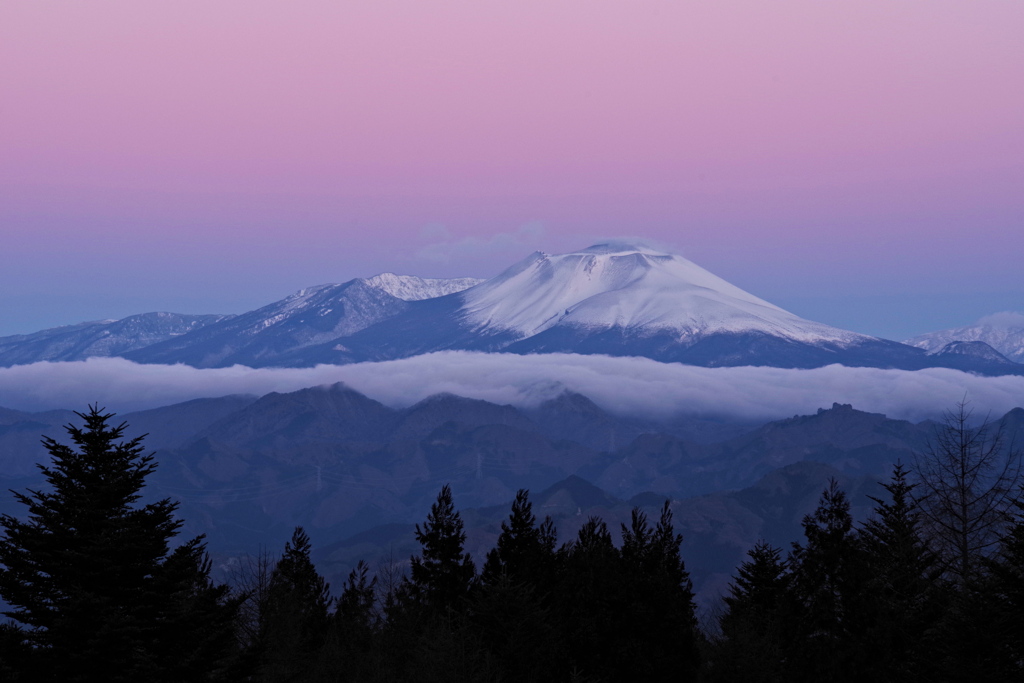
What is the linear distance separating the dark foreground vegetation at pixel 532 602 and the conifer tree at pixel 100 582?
56 mm

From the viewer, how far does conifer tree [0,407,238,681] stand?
27.4m

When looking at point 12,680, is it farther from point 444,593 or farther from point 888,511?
point 888,511

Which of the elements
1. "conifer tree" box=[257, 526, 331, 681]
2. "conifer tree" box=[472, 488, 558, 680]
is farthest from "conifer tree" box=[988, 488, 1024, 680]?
"conifer tree" box=[257, 526, 331, 681]

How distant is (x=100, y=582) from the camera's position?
95.2 ft

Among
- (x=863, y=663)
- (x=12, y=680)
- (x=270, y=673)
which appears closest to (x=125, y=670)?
(x=12, y=680)

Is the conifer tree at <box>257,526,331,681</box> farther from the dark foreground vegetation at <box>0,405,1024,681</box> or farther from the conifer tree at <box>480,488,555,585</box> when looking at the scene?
the conifer tree at <box>480,488,555,585</box>

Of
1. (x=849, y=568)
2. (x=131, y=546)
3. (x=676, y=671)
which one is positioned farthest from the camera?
(x=849, y=568)

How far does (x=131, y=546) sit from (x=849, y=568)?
37991 mm

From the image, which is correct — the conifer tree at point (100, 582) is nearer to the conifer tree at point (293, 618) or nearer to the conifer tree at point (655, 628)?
the conifer tree at point (293, 618)

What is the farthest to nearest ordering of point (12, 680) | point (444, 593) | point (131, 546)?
point (444, 593) → point (131, 546) → point (12, 680)

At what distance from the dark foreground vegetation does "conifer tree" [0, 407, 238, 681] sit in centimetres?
6

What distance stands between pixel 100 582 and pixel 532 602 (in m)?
26.9

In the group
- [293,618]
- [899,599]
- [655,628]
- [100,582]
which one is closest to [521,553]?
[655,628]

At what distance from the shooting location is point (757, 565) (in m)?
77.8
